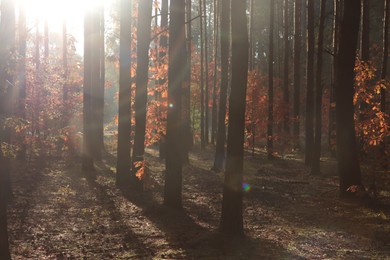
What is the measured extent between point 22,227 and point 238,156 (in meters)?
4.95

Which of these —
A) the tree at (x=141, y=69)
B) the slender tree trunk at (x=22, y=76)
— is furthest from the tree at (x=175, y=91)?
the slender tree trunk at (x=22, y=76)

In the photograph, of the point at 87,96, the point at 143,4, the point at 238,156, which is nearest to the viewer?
the point at 238,156

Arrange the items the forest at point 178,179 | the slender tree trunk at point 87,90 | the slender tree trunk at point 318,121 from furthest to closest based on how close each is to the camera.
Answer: the slender tree trunk at point 318,121
the slender tree trunk at point 87,90
the forest at point 178,179

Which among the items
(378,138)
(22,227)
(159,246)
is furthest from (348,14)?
(22,227)

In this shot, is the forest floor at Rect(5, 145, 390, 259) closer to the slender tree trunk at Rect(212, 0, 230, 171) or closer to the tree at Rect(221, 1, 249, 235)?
the tree at Rect(221, 1, 249, 235)

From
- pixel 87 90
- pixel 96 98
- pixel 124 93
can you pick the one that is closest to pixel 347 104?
pixel 124 93

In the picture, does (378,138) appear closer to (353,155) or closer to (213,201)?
(353,155)

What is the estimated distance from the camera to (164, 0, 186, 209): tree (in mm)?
10664

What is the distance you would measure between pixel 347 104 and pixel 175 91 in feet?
16.4

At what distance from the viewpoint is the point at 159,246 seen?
857 centimetres

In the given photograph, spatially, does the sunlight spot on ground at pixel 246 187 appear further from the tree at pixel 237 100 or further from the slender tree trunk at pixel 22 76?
the slender tree trunk at pixel 22 76

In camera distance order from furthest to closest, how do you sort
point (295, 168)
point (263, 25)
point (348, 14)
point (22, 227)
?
point (263, 25) → point (295, 168) → point (348, 14) → point (22, 227)

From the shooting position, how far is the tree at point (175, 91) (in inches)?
420

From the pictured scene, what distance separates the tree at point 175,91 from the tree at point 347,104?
4.53 metres
